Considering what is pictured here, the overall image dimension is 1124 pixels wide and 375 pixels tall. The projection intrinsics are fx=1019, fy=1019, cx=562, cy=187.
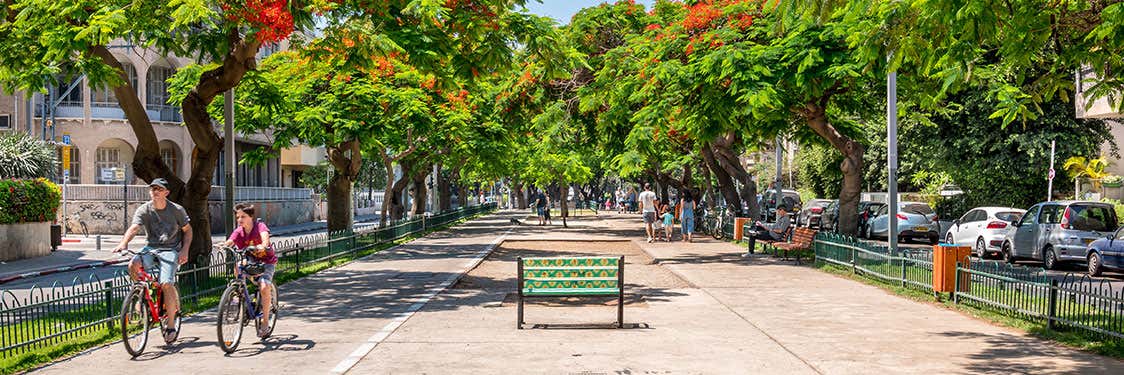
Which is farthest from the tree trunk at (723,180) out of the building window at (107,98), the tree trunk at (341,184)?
the building window at (107,98)

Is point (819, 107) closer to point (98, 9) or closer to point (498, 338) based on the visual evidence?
point (498, 338)

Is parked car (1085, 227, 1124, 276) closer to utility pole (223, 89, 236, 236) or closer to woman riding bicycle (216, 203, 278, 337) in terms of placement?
woman riding bicycle (216, 203, 278, 337)

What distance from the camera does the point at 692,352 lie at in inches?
388

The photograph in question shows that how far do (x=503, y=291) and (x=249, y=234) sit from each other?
6.38 m

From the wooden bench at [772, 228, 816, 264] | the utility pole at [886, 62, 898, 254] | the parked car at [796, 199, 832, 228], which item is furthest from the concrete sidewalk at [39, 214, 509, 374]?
the parked car at [796, 199, 832, 228]

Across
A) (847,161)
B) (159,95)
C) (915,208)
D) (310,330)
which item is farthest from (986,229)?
(159,95)

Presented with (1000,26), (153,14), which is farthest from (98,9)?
(1000,26)

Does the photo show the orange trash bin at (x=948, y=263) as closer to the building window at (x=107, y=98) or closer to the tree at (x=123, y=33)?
the tree at (x=123, y=33)

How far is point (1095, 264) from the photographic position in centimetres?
1931

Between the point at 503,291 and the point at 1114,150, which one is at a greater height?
the point at 1114,150

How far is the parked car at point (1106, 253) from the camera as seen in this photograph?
736 inches

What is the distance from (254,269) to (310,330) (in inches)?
54.3

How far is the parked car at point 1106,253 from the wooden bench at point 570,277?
11.7 m

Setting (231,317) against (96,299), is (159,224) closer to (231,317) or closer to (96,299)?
(231,317)
